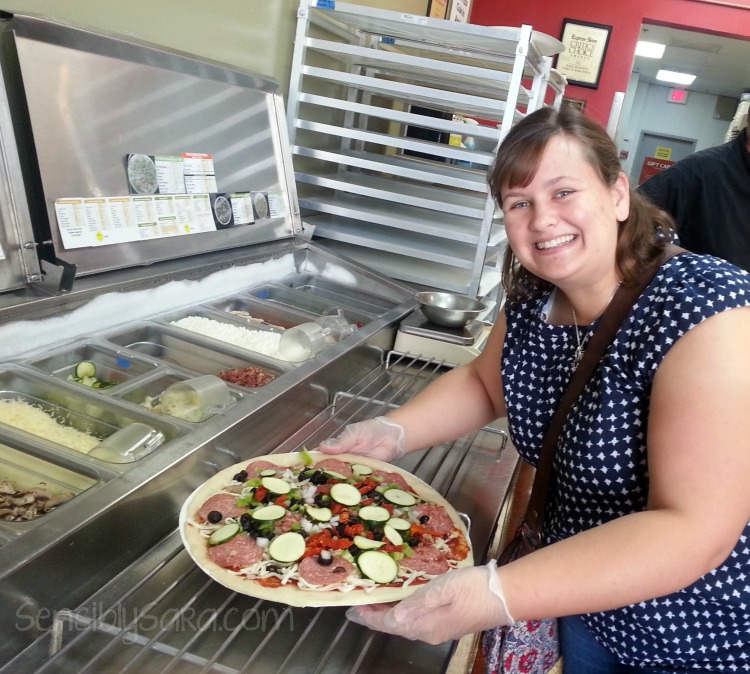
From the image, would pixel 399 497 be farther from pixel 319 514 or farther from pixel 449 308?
pixel 449 308

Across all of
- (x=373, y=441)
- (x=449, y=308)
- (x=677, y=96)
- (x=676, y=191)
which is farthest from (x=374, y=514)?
(x=677, y=96)

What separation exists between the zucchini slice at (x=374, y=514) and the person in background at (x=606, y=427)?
0.27 metres

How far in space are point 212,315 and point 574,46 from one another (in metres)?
6.52

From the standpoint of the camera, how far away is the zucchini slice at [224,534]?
51.3 inches

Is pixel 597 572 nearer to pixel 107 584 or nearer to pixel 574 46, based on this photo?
pixel 107 584

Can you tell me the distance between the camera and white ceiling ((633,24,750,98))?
367 inches

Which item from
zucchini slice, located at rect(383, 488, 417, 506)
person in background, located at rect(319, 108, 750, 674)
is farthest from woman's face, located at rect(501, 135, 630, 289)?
zucchini slice, located at rect(383, 488, 417, 506)

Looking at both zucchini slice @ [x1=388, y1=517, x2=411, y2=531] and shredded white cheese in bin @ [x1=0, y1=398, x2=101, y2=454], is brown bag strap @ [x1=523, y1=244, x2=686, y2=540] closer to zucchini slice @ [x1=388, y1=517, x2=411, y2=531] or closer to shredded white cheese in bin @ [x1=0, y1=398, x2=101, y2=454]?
zucchini slice @ [x1=388, y1=517, x2=411, y2=531]

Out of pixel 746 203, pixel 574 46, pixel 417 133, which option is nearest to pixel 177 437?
pixel 746 203

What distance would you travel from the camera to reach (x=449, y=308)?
2932 millimetres

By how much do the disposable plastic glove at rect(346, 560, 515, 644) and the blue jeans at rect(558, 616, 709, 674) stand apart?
23.8 inches

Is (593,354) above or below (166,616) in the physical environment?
above

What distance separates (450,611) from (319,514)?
39cm

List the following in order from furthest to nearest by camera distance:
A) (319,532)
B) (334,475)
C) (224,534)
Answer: (334,475)
(319,532)
(224,534)
